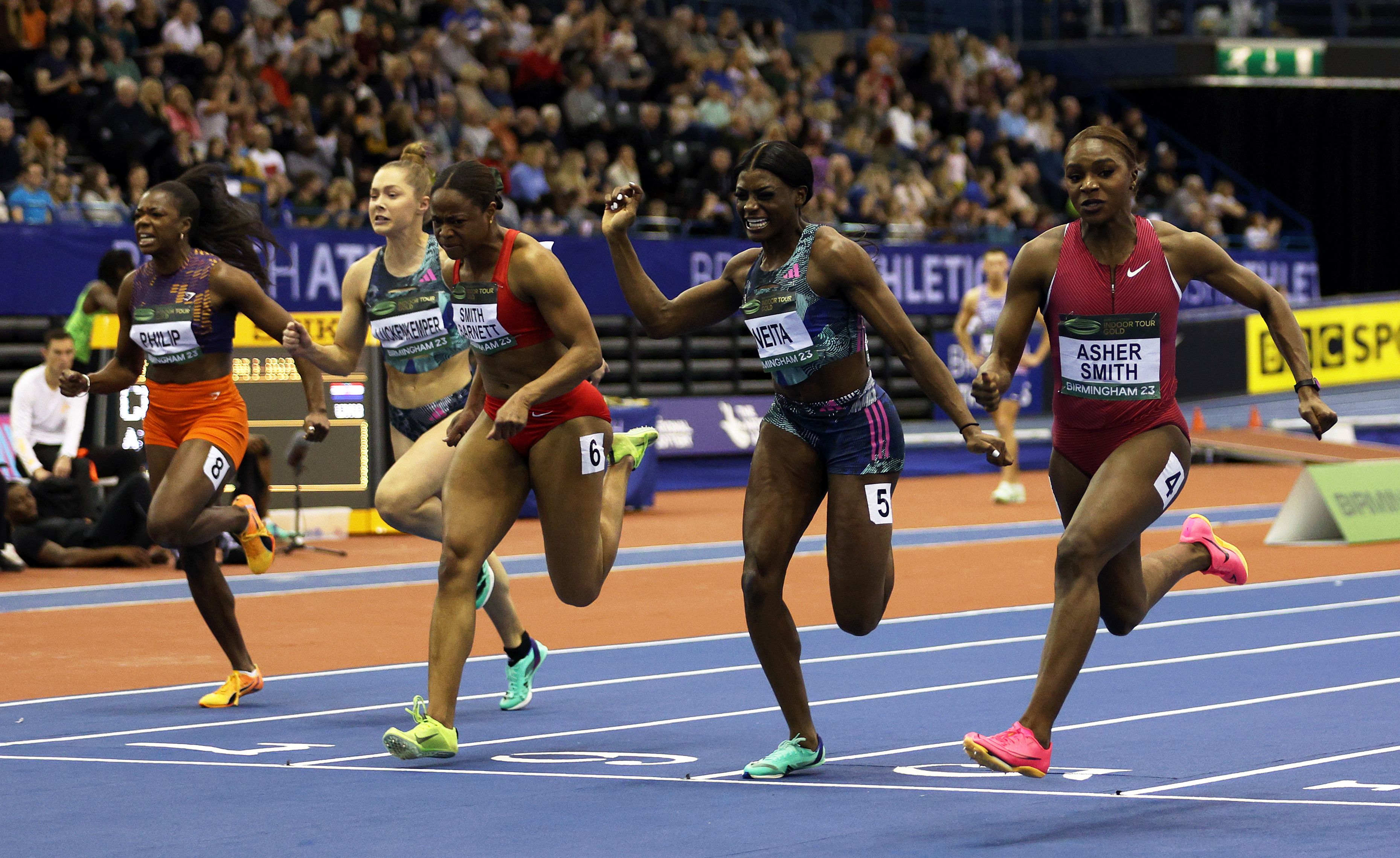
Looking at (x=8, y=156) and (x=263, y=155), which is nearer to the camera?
(x=8, y=156)

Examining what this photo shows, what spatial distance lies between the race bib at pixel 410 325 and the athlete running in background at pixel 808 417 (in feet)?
6.86

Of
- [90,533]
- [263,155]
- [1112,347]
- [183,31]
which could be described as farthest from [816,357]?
[183,31]

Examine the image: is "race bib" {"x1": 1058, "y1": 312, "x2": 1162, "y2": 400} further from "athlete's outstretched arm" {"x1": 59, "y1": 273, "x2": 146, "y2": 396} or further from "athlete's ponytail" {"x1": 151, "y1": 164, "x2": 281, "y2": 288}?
"athlete's outstretched arm" {"x1": 59, "y1": 273, "x2": 146, "y2": 396}

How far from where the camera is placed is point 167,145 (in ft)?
62.1

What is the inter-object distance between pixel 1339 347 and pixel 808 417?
67.1ft

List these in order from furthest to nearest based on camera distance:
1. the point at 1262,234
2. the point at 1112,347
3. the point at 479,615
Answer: the point at 1262,234 < the point at 479,615 < the point at 1112,347

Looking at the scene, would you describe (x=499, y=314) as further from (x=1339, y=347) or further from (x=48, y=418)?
(x=1339, y=347)

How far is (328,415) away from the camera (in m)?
17.0

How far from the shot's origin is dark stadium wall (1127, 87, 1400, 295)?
36125 millimetres

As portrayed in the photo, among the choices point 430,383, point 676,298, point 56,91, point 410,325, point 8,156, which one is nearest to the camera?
point 676,298

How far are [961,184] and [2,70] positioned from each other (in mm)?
14266

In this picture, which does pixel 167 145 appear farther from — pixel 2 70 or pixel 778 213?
pixel 778 213

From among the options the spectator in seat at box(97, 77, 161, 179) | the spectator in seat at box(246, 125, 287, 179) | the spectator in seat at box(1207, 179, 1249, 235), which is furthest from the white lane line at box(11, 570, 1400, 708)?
the spectator in seat at box(1207, 179, 1249, 235)

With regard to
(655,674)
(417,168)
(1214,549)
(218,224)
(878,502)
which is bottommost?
(655,674)
